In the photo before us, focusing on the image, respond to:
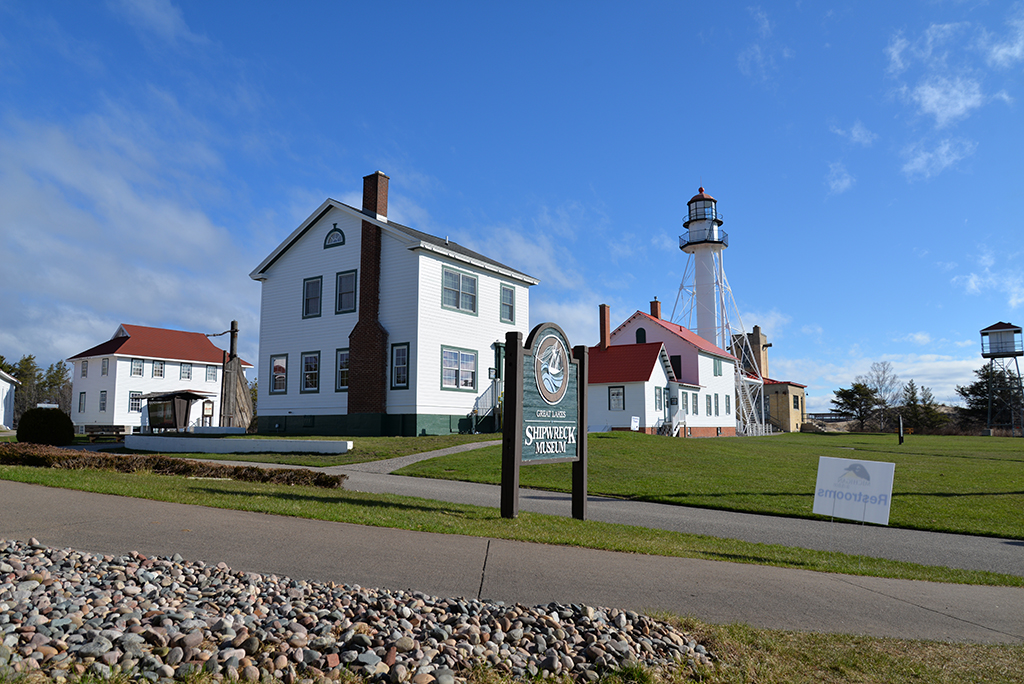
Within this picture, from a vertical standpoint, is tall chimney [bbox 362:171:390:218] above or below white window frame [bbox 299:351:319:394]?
above

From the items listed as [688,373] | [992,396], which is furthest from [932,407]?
[688,373]

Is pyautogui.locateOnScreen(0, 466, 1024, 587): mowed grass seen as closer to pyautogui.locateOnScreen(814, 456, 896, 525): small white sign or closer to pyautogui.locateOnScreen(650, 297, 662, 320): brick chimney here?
pyautogui.locateOnScreen(814, 456, 896, 525): small white sign

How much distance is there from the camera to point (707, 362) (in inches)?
1821

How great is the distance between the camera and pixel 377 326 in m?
27.6

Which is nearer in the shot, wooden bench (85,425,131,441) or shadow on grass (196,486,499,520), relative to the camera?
shadow on grass (196,486,499,520)

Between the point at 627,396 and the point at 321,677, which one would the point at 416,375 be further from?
the point at 321,677

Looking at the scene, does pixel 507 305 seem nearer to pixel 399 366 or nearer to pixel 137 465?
pixel 399 366

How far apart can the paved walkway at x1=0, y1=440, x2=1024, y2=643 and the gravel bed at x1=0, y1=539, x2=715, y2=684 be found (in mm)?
686

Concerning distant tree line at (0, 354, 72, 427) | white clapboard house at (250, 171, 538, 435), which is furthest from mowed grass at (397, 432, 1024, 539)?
distant tree line at (0, 354, 72, 427)

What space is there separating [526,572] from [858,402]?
74.8 metres

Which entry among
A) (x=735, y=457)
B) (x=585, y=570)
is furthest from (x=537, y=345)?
(x=735, y=457)

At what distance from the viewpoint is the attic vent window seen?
29.8 meters

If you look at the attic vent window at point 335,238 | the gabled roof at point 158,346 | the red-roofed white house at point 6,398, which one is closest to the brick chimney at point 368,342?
the attic vent window at point 335,238

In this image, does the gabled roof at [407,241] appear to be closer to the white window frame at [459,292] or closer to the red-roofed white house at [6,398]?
the white window frame at [459,292]
